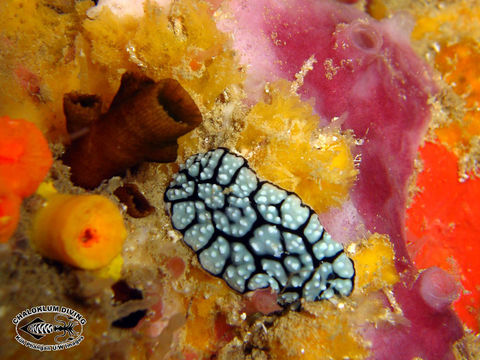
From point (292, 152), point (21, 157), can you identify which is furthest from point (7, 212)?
point (292, 152)

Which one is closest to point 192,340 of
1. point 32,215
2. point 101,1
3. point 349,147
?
point 32,215

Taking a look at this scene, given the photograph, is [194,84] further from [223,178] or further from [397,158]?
[397,158]

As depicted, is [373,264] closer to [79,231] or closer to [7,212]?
[79,231]

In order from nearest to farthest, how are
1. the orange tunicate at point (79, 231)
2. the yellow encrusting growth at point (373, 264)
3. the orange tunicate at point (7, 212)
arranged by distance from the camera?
the orange tunicate at point (7, 212)
the orange tunicate at point (79, 231)
the yellow encrusting growth at point (373, 264)

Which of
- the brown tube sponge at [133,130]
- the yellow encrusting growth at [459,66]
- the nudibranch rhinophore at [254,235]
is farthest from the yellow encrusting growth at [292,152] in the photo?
the yellow encrusting growth at [459,66]

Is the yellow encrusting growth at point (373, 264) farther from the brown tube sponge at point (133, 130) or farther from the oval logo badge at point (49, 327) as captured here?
the oval logo badge at point (49, 327)

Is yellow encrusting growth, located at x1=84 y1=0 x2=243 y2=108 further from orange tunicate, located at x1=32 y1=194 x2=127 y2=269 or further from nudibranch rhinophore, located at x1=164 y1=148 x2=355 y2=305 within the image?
orange tunicate, located at x1=32 y1=194 x2=127 y2=269

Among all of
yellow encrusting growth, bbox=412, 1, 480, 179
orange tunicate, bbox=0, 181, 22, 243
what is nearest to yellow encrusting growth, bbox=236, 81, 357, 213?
orange tunicate, bbox=0, 181, 22, 243
